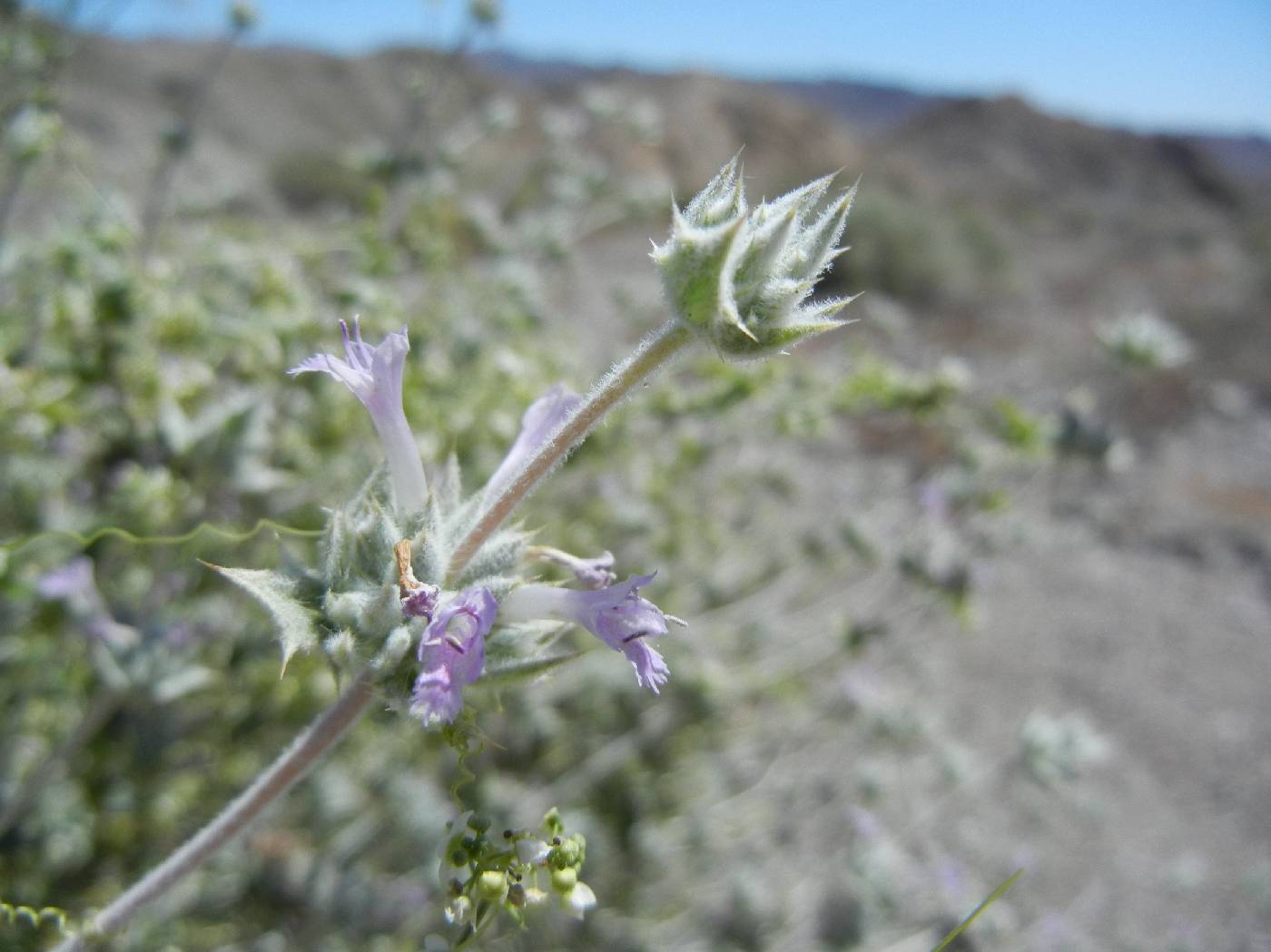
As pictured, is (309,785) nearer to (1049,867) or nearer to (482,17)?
(482,17)

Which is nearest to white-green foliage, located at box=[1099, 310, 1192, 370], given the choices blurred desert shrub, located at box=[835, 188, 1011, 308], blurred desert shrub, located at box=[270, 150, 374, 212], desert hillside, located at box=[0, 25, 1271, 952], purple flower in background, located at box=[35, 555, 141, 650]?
desert hillside, located at box=[0, 25, 1271, 952]

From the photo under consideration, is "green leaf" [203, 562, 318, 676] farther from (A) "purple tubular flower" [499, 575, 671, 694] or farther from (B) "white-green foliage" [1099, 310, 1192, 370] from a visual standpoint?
(B) "white-green foliage" [1099, 310, 1192, 370]

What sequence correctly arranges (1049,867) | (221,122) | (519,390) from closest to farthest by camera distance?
(519,390) < (1049,867) < (221,122)

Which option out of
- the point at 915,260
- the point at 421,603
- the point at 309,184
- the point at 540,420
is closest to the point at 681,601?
the point at 540,420

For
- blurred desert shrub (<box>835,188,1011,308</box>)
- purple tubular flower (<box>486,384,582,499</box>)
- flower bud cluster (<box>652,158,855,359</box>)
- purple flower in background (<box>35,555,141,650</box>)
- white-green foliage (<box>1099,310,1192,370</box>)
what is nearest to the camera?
flower bud cluster (<box>652,158,855,359</box>)

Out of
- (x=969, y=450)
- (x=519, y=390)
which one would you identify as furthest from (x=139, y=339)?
(x=969, y=450)

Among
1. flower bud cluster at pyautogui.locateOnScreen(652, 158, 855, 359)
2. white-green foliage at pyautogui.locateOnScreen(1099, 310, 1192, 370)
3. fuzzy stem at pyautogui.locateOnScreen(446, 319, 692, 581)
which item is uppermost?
flower bud cluster at pyautogui.locateOnScreen(652, 158, 855, 359)
